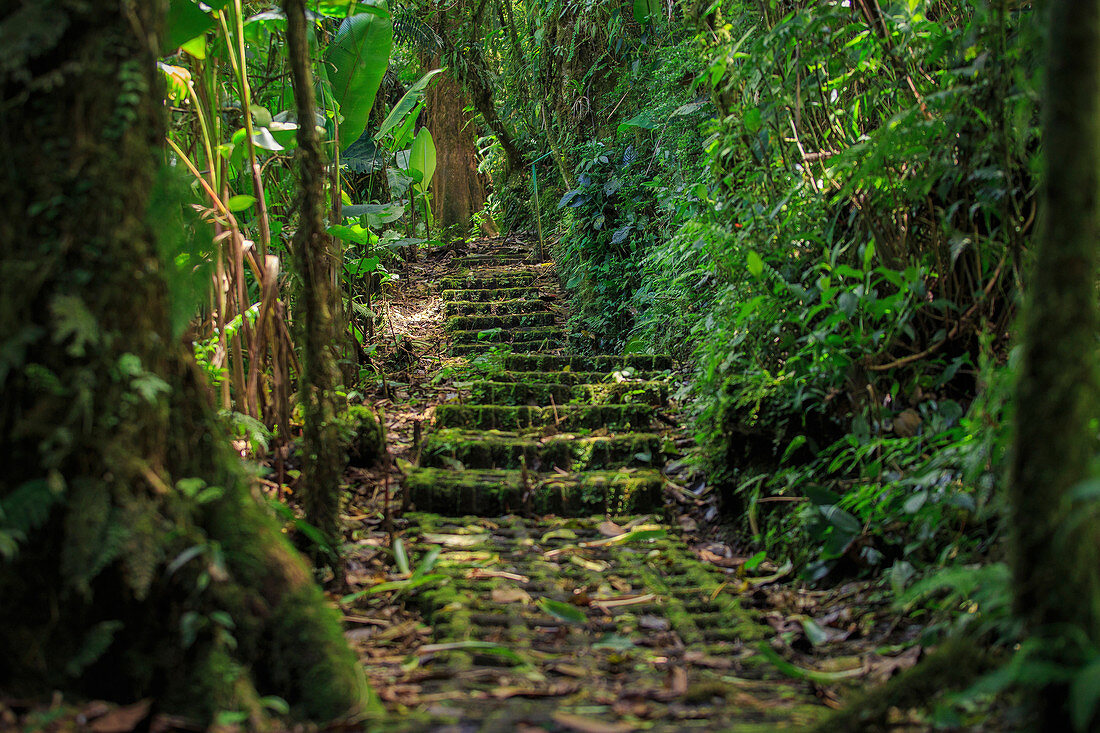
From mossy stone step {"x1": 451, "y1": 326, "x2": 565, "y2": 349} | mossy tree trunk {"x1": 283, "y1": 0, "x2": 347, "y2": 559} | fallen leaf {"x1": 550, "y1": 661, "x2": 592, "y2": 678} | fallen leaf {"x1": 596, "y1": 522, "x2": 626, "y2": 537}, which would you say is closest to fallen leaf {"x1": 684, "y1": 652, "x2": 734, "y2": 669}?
fallen leaf {"x1": 550, "y1": 661, "x2": 592, "y2": 678}

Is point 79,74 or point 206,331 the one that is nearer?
point 79,74

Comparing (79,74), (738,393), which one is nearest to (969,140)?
(738,393)

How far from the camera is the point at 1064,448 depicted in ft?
3.71

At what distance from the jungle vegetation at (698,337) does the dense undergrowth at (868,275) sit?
0.02 meters

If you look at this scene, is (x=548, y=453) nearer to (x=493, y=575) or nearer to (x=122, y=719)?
(x=493, y=575)

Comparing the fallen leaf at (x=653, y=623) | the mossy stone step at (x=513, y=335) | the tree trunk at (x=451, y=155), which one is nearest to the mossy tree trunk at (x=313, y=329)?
the fallen leaf at (x=653, y=623)

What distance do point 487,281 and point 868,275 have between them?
230 inches

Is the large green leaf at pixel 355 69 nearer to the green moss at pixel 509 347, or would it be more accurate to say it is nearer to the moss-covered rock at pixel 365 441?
the moss-covered rock at pixel 365 441

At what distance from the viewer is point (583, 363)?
18.1 feet

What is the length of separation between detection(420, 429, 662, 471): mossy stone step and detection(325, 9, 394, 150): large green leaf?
193cm

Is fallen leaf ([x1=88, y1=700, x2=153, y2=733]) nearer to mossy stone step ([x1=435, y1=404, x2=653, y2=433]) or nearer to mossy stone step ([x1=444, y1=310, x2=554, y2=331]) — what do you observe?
mossy stone step ([x1=435, y1=404, x2=653, y2=433])

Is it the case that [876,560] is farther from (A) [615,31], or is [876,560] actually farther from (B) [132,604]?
(A) [615,31]

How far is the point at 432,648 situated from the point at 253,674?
570mm

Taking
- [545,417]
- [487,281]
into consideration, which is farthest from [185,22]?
[487,281]
